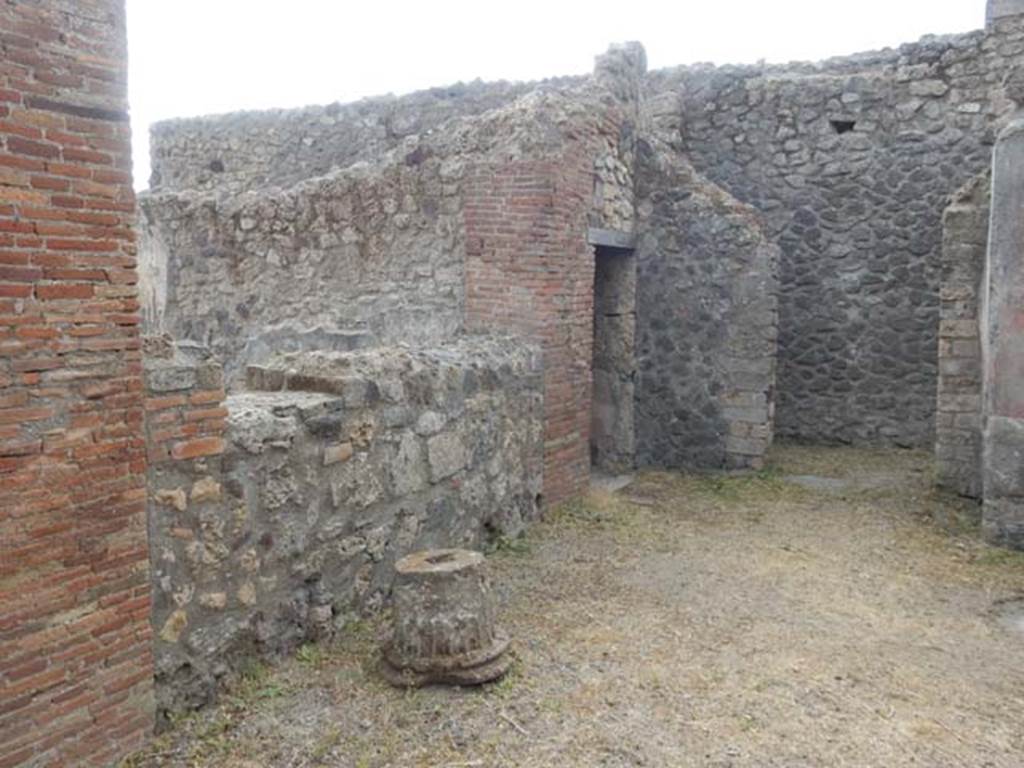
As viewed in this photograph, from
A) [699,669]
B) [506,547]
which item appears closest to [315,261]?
[506,547]

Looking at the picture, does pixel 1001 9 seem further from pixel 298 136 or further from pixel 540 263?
pixel 298 136

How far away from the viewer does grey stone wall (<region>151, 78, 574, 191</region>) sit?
1195cm

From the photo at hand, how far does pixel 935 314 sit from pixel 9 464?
10158 mm

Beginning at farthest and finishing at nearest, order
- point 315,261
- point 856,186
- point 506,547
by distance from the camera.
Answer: point 856,186 < point 315,261 < point 506,547

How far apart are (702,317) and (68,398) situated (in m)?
7.20

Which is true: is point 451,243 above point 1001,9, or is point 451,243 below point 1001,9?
below

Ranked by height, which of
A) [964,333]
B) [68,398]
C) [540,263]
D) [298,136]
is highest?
[298,136]

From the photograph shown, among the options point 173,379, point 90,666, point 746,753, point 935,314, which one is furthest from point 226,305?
point 935,314

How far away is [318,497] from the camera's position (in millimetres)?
4961

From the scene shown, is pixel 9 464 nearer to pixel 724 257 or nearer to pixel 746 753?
pixel 746 753

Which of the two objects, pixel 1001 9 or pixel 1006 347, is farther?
pixel 1001 9

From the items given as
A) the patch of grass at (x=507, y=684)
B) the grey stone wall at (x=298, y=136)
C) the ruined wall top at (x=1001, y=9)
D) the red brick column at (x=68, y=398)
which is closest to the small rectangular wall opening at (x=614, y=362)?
the grey stone wall at (x=298, y=136)

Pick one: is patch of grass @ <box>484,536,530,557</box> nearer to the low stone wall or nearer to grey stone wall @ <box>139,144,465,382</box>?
the low stone wall

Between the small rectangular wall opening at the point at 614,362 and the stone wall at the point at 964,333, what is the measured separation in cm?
297
